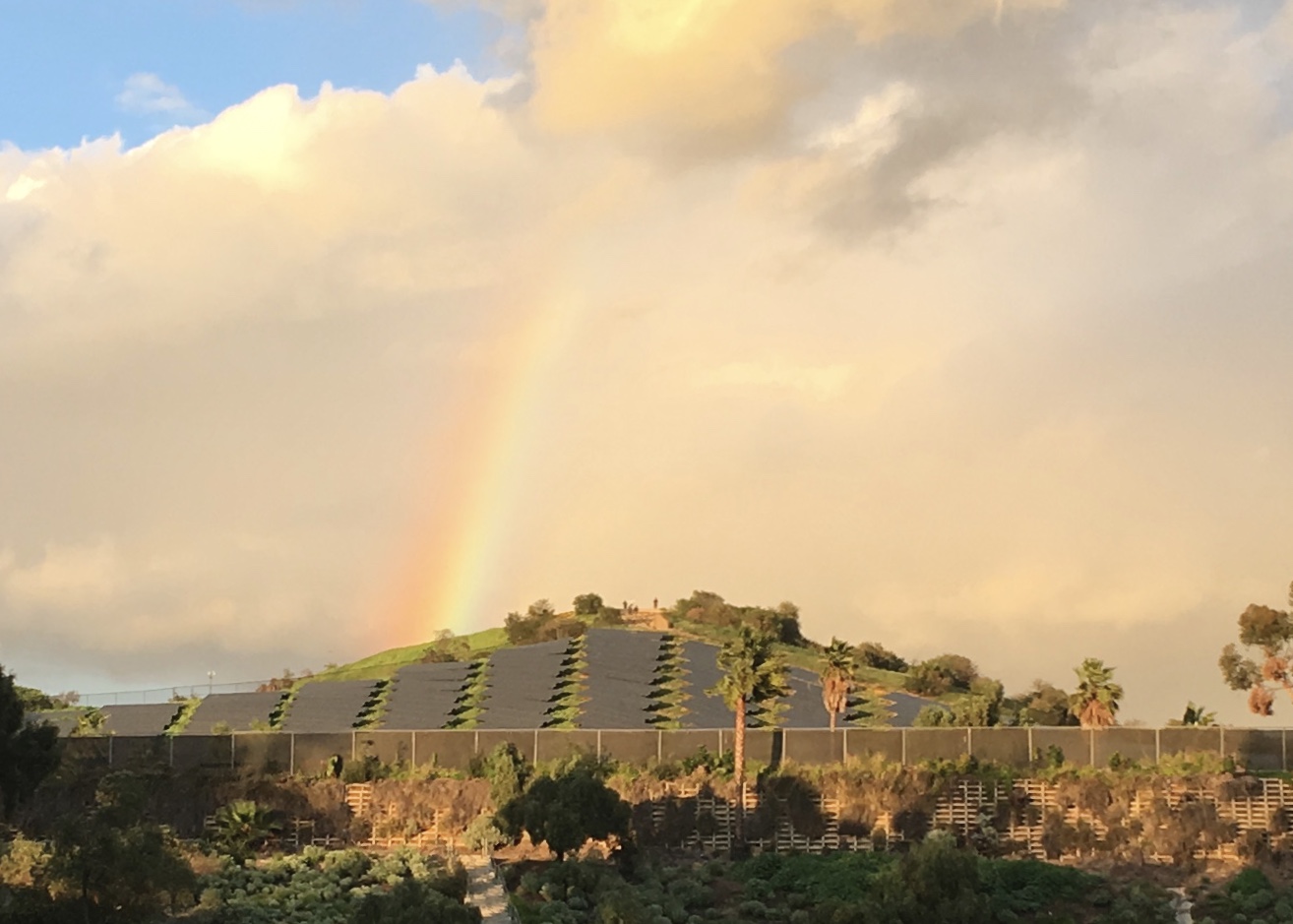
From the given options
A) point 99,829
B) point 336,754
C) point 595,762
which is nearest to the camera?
point 99,829

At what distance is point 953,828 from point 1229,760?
11490 mm

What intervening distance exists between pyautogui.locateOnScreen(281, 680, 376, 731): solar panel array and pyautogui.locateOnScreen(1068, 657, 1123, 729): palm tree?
146 ft

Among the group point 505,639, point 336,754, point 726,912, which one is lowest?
point 726,912

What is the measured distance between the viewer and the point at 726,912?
58438 mm

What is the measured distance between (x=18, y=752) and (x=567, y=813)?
20.7 m

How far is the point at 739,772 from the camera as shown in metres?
69.9

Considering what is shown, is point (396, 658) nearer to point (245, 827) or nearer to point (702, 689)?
point (702, 689)

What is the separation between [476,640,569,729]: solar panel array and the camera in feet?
329

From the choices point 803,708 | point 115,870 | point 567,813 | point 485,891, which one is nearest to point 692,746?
point 567,813

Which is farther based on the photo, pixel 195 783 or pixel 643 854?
pixel 195 783

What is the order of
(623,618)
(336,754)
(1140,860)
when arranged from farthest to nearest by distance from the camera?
(623,618) → (336,754) → (1140,860)

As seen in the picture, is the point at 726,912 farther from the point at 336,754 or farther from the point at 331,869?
the point at 336,754

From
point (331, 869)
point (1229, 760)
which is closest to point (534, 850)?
point (331, 869)

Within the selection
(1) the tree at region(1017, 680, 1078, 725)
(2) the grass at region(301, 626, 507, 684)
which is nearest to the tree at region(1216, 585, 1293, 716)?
(1) the tree at region(1017, 680, 1078, 725)
